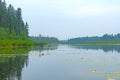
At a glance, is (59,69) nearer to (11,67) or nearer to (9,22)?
(11,67)

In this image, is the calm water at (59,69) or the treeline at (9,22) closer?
the calm water at (59,69)

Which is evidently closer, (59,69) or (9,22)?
(59,69)

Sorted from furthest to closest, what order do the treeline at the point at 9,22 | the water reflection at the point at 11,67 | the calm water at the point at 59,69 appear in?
1. the treeline at the point at 9,22
2. the water reflection at the point at 11,67
3. the calm water at the point at 59,69

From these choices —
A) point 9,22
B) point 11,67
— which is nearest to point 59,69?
point 11,67

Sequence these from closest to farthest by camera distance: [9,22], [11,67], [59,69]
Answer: [59,69] < [11,67] < [9,22]

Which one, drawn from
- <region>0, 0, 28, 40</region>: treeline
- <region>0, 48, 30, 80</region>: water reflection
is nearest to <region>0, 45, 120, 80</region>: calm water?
<region>0, 48, 30, 80</region>: water reflection

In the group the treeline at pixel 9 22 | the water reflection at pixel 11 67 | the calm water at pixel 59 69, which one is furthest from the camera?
the treeline at pixel 9 22

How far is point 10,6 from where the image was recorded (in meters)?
122

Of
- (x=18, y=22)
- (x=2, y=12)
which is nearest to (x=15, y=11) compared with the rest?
(x=18, y=22)

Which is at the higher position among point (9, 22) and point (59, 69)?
point (9, 22)

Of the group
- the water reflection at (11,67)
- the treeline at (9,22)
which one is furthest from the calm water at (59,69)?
the treeline at (9,22)

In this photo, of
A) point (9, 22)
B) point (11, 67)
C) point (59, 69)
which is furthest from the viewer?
point (9, 22)

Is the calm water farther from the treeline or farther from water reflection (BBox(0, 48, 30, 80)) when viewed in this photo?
the treeline

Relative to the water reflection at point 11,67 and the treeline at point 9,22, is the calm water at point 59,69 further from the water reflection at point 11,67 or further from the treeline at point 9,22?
the treeline at point 9,22
